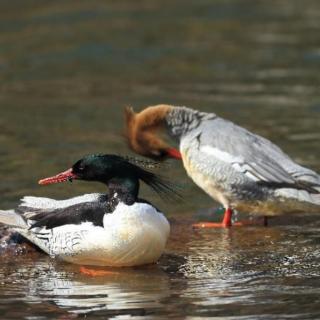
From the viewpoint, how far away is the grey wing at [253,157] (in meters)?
9.59

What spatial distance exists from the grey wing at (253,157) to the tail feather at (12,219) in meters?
1.89

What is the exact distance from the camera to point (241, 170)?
976 centimetres

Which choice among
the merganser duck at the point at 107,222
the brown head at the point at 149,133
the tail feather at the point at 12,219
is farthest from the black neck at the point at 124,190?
the brown head at the point at 149,133

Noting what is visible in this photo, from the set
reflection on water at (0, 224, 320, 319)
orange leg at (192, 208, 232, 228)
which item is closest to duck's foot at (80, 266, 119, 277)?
reflection on water at (0, 224, 320, 319)

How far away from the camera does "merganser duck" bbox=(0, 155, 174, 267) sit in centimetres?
821

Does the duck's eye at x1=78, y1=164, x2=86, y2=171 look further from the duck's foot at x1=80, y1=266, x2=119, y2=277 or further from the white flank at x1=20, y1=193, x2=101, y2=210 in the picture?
the duck's foot at x1=80, y1=266, x2=119, y2=277

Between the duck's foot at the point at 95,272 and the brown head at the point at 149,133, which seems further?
the brown head at the point at 149,133

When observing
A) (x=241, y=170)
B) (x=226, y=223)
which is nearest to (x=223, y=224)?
(x=226, y=223)

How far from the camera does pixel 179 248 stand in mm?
9227

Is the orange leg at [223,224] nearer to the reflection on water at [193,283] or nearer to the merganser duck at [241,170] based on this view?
the merganser duck at [241,170]

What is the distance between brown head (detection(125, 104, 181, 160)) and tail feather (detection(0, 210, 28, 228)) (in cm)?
198

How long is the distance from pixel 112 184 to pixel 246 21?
41.2 feet

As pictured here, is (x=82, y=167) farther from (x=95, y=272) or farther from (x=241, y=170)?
(x=241, y=170)

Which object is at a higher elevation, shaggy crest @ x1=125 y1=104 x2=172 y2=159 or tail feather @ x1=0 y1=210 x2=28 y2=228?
shaggy crest @ x1=125 y1=104 x2=172 y2=159
